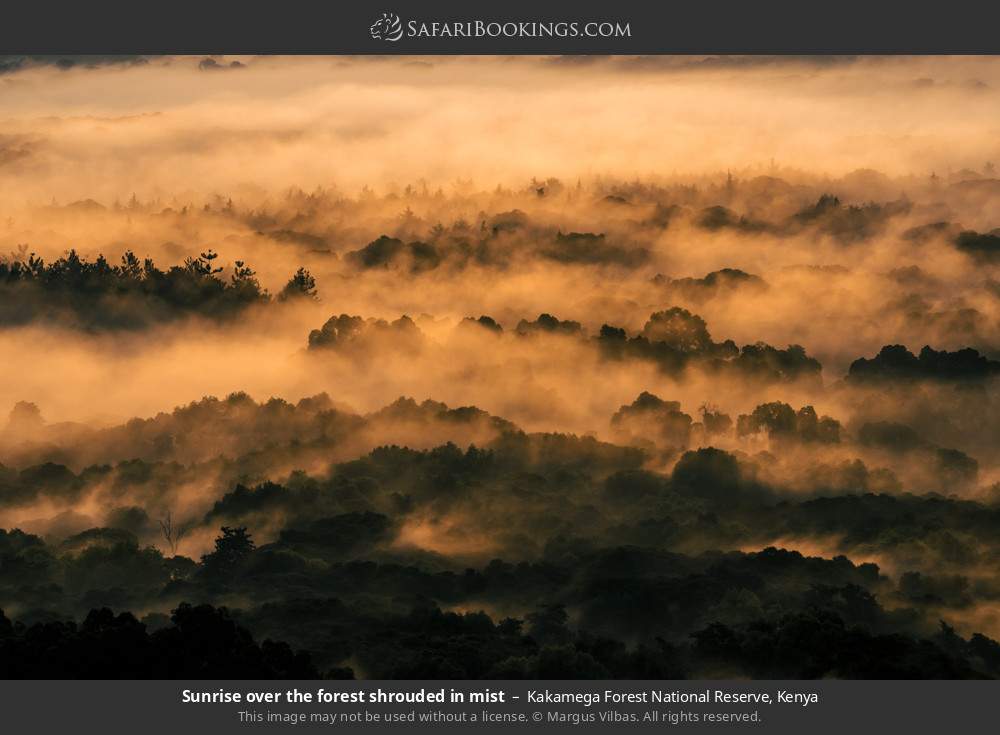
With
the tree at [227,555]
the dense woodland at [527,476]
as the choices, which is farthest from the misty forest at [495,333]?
the dense woodland at [527,476]

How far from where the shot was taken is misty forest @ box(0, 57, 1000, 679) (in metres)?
141

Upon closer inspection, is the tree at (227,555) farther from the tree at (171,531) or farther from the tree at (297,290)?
the tree at (297,290)

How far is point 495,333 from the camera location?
16912cm

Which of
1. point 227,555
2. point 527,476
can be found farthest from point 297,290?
point 227,555

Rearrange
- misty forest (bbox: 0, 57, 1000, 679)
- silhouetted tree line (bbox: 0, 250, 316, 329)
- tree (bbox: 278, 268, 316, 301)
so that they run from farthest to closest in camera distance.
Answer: silhouetted tree line (bbox: 0, 250, 316, 329)
tree (bbox: 278, 268, 316, 301)
misty forest (bbox: 0, 57, 1000, 679)

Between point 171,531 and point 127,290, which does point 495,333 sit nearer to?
point 127,290

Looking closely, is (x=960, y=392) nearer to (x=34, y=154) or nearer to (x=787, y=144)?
(x=787, y=144)

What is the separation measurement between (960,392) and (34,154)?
8354cm

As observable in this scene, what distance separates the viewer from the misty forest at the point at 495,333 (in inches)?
5541

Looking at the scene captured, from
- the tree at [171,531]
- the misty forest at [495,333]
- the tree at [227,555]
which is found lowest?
the tree at [227,555]

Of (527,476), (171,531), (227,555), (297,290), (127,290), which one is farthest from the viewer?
(127,290)

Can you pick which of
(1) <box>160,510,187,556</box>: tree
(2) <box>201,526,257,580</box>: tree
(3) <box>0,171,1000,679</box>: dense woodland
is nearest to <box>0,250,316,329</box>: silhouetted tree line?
(3) <box>0,171,1000,679</box>: dense woodland

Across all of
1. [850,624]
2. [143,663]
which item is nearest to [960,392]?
[850,624]

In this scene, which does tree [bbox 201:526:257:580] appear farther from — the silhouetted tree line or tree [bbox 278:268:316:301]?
the silhouetted tree line
